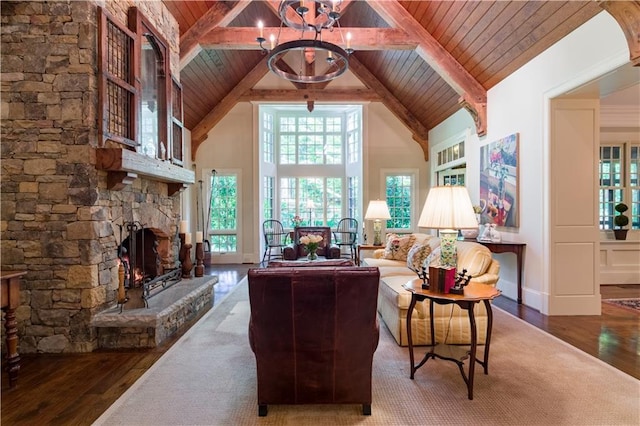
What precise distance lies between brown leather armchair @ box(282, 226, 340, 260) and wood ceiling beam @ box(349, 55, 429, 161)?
3.29m

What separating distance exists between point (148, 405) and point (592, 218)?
4.70 meters

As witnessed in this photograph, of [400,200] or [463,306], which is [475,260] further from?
[400,200]

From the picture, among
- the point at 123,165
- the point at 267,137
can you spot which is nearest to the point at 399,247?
the point at 123,165

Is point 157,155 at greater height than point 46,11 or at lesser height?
lesser

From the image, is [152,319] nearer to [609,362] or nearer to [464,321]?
[464,321]

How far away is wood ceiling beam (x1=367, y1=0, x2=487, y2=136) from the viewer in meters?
5.01

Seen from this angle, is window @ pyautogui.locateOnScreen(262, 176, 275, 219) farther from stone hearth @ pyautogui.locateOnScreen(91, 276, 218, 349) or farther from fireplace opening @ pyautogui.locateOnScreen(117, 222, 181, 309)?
stone hearth @ pyautogui.locateOnScreen(91, 276, 218, 349)

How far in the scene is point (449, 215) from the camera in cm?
242

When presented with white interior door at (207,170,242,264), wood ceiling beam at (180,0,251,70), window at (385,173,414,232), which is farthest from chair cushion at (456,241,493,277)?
white interior door at (207,170,242,264)

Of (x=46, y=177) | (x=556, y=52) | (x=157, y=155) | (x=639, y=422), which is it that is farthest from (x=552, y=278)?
(x=46, y=177)

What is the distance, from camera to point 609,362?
2680 millimetres

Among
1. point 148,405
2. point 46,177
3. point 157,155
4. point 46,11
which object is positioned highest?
point 46,11

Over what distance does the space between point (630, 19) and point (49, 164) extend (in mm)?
4774

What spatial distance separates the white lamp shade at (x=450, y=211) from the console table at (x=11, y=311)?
2.99 m
